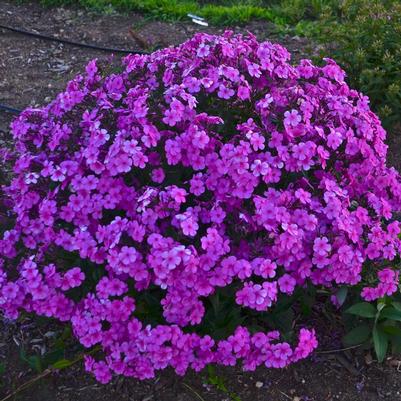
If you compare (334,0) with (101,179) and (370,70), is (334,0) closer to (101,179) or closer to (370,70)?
(370,70)

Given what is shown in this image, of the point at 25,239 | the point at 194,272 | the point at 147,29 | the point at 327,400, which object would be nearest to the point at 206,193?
the point at 194,272

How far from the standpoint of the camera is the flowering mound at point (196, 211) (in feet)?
8.57

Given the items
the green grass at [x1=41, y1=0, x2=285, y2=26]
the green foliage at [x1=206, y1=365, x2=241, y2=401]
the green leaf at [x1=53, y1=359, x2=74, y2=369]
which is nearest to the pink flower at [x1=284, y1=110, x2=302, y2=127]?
the green foliage at [x1=206, y1=365, x2=241, y2=401]

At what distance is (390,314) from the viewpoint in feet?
9.48

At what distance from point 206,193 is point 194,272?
45 cm

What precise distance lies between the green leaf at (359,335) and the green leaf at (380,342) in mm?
39

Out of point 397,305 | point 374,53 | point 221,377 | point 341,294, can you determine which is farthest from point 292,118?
point 374,53

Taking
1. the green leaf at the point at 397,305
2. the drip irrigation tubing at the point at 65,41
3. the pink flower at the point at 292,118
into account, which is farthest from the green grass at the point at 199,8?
the green leaf at the point at 397,305

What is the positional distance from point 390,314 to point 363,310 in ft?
0.42

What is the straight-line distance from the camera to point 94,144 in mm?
2773

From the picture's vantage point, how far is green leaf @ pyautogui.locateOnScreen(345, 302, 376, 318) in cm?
283

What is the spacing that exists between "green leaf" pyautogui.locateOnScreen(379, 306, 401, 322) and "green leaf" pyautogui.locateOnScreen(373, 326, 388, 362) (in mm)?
60

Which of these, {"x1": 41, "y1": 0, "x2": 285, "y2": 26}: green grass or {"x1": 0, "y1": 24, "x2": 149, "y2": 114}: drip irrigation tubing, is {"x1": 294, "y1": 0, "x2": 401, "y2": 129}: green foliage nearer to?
{"x1": 41, "y1": 0, "x2": 285, "y2": 26}: green grass

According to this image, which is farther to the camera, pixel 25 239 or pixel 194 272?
pixel 25 239
